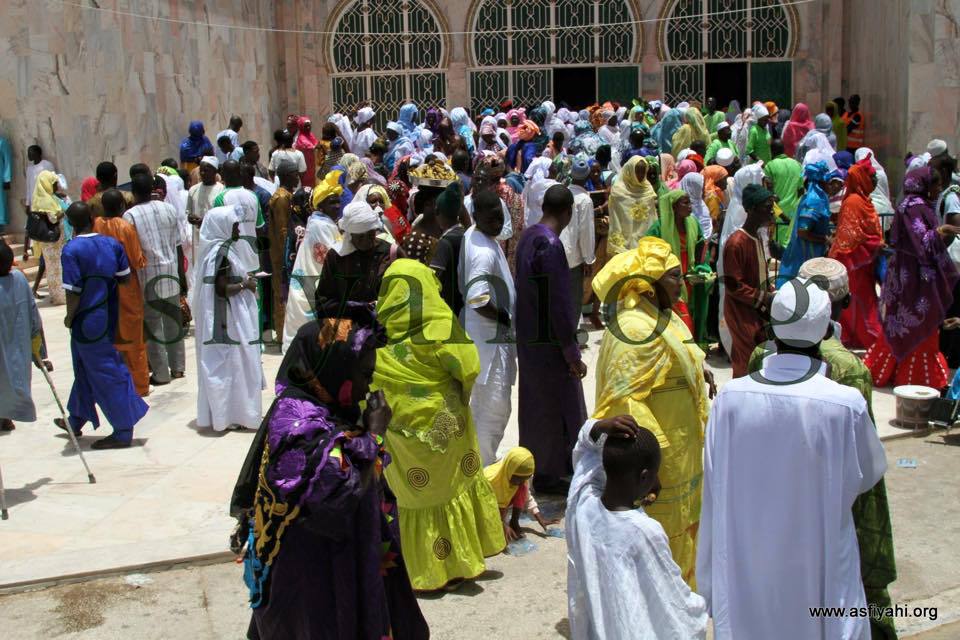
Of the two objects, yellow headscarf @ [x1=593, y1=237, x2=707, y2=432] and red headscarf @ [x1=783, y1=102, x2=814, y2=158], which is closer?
yellow headscarf @ [x1=593, y1=237, x2=707, y2=432]

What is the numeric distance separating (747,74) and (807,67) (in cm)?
113

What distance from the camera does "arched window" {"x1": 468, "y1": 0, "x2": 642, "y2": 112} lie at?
22125mm

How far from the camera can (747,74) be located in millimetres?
21500

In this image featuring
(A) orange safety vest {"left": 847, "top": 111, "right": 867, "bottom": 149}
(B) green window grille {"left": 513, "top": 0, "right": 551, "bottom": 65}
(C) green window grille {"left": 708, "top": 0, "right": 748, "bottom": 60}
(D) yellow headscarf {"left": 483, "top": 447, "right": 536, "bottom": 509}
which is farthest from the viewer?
(B) green window grille {"left": 513, "top": 0, "right": 551, "bottom": 65}

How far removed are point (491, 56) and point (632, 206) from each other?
13.9 m

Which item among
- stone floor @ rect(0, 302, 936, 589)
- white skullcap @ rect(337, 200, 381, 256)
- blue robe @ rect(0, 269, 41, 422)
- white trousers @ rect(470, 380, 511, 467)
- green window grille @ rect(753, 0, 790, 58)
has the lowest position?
stone floor @ rect(0, 302, 936, 589)

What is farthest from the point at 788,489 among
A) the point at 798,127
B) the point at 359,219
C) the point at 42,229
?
the point at 798,127

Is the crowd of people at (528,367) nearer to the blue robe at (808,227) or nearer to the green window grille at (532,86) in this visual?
the blue robe at (808,227)

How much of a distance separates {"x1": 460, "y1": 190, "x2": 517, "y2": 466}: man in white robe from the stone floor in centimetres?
122

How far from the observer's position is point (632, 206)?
30.9 ft

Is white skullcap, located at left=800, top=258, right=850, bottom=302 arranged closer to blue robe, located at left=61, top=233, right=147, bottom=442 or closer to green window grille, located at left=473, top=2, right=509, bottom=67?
blue robe, located at left=61, top=233, right=147, bottom=442

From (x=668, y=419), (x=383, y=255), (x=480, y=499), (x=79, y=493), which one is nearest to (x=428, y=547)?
(x=480, y=499)

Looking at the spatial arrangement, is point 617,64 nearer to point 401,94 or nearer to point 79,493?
point 401,94

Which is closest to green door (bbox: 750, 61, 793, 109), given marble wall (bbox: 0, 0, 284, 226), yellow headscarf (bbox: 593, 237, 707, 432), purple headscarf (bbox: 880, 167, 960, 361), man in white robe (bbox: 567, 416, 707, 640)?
marble wall (bbox: 0, 0, 284, 226)
